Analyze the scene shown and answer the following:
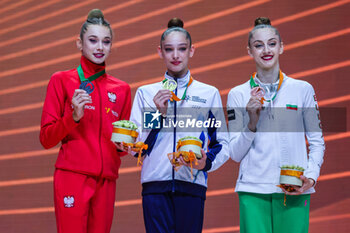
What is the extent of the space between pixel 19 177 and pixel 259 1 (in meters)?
2.64

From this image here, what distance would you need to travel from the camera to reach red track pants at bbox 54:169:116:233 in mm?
2791

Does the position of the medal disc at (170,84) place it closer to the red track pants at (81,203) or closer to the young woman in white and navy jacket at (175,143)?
the young woman in white and navy jacket at (175,143)

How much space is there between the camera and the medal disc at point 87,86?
2975 mm

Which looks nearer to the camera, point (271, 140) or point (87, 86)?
point (271, 140)

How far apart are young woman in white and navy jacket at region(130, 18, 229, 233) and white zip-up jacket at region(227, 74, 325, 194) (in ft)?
0.37

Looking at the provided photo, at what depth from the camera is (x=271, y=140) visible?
282 cm

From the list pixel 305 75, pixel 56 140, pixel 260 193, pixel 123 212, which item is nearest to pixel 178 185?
pixel 260 193

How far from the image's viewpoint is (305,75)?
4398mm

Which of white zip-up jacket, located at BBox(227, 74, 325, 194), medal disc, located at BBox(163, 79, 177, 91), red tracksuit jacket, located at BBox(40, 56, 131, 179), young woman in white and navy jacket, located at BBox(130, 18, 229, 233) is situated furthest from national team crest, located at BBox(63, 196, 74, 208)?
white zip-up jacket, located at BBox(227, 74, 325, 194)

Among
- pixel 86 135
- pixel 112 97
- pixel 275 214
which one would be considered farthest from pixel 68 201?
pixel 275 214

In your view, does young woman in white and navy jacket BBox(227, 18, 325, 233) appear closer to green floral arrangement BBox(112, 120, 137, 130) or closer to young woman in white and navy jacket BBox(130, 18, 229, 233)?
young woman in white and navy jacket BBox(130, 18, 229, 233)

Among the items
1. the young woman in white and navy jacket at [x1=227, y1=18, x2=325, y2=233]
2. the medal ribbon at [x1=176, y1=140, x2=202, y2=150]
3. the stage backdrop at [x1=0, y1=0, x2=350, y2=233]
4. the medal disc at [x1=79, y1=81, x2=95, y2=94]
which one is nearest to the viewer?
the medal ribbon at [x1=176, y1=140, x2=202, y2=150]

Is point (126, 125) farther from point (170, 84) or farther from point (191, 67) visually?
point (191, 67)

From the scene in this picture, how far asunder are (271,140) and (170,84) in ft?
2.14
